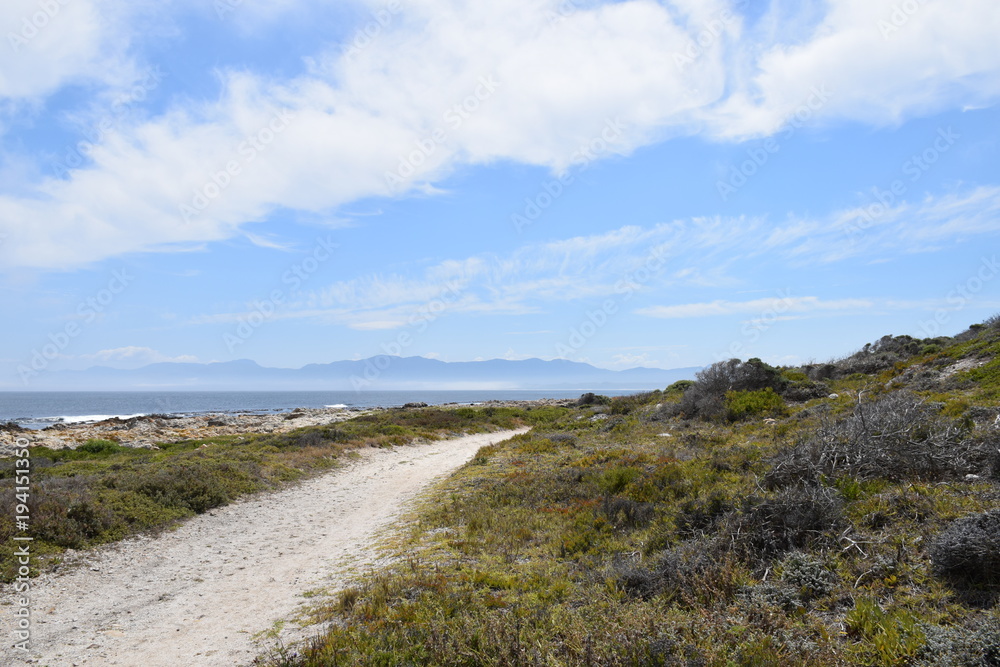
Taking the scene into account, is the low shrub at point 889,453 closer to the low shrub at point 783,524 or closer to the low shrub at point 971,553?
the low shrub at point 783,524

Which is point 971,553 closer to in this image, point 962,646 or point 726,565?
point 962,646

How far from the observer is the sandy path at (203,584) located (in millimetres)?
7246

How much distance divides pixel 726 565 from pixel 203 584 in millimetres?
9541

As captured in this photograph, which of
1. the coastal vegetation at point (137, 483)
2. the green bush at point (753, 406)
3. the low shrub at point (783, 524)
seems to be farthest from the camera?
the green bush at point (753, 406)

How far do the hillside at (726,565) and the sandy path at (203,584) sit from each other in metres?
1.36

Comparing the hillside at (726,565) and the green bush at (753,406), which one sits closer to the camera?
the hillside at (726,565)

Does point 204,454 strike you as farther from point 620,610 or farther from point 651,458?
point 620,610

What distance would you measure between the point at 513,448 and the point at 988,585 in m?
20.4

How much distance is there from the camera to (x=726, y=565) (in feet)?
22.8

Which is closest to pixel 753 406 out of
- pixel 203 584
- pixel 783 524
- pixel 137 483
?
pixel 783 524

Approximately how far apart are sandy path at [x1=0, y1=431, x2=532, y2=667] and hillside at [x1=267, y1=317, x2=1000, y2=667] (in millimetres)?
1357

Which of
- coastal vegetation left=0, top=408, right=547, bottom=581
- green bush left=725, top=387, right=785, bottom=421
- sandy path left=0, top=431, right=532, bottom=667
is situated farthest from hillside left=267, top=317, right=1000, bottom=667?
green bush left=725, top=387, right=785, bottom=421

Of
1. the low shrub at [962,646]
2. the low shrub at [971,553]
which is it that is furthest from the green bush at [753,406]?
the low shrub at [962,646]

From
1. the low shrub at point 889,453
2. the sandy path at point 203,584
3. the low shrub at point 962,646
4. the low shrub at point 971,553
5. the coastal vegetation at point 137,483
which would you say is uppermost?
the low shrub at point 889,453
